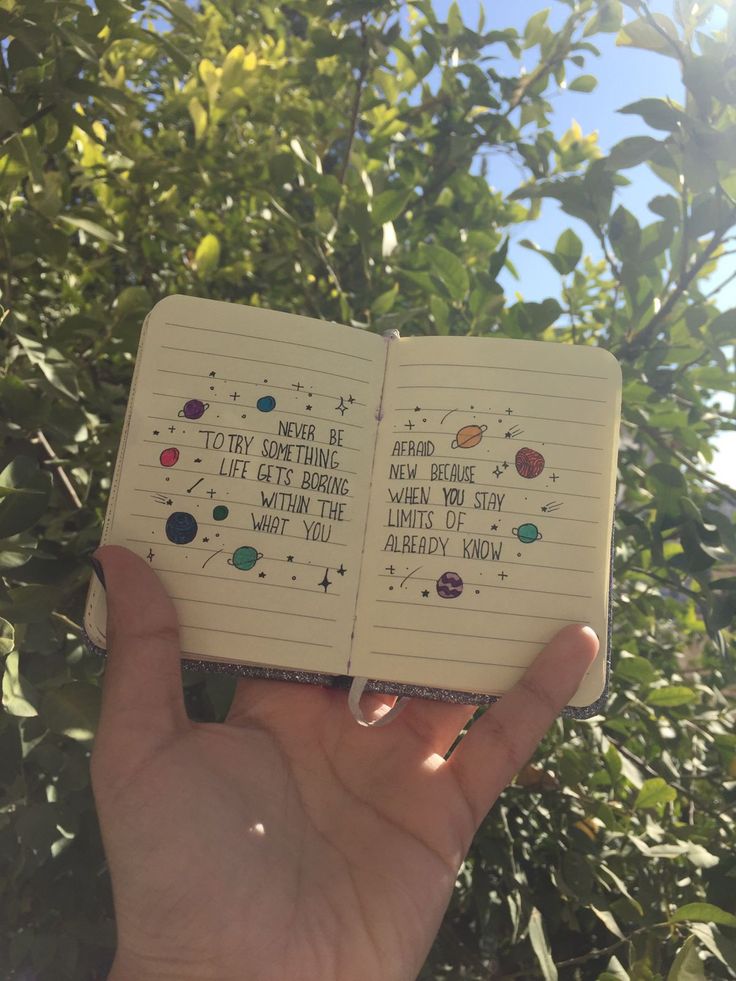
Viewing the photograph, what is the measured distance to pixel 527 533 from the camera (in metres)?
0.77

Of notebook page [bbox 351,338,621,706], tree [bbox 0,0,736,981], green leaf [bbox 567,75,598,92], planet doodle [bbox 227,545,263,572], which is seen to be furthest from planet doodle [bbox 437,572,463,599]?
green leaf [bbox 567,75,598,92]

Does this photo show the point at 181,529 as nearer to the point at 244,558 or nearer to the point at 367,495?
the point at 244,558

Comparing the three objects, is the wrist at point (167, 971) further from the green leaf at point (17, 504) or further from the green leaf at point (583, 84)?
the green leaf at point (583, 84)

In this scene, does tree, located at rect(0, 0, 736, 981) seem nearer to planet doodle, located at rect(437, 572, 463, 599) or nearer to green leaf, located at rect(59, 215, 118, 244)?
green leaf, located at rect(59, 215, 118, 244)

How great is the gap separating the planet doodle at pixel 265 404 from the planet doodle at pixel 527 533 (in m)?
0.31

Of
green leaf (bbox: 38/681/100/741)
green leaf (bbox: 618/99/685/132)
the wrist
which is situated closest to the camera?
the wrist

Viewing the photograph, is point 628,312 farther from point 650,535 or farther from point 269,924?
point 269,924

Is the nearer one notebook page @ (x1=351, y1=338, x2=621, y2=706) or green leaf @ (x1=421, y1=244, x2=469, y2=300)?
notebook page @ (x1=351, y1=338, x2=621, y2=706)

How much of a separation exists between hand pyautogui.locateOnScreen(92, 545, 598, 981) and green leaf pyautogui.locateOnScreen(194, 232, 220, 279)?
640 mm

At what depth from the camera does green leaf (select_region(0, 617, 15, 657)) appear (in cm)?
61

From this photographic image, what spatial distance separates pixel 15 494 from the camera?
694mm

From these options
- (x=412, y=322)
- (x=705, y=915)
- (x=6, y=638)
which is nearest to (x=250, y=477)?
(x=6, y=638)

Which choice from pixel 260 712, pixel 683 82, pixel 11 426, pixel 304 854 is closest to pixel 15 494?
pixel 11 426

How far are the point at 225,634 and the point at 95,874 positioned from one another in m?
0.38
